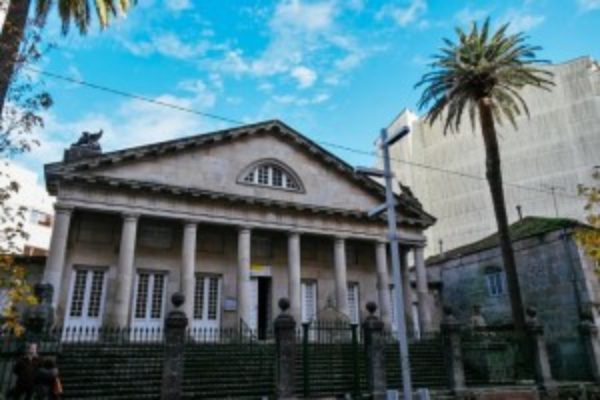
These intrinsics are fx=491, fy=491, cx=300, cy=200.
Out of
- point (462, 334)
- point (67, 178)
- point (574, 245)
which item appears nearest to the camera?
point (462, 334)

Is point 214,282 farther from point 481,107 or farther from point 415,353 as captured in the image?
point 481,107

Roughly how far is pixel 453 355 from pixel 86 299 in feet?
47.3

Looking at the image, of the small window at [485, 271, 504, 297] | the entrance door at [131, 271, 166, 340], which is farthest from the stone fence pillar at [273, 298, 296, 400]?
the small window at [485, 271, 504, 297]

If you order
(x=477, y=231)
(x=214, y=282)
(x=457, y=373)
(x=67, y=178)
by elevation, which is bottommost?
(x=457, y=373)

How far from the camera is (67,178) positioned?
1911 centimetres

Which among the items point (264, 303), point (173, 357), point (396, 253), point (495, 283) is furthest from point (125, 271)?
point (495, 283)

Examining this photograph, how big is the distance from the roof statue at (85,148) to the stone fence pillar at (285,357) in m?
11.7

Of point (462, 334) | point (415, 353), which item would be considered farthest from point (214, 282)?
point (462, 334)

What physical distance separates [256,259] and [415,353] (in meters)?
9.22

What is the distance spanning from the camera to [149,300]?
21.1 meters

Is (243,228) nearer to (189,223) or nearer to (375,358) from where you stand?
(189,223)

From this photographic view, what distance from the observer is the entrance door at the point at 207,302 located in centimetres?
2171

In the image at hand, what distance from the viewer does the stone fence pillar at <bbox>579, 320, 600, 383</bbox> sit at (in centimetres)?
1914

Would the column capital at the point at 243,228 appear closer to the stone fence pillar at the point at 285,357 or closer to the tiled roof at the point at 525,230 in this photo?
the stone fence pillar at the point at 285,357
